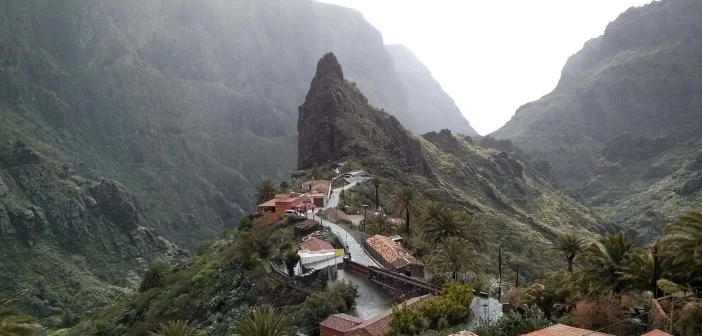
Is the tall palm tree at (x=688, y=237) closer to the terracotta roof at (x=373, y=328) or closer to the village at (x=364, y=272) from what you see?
the village at (x=364, y=272)

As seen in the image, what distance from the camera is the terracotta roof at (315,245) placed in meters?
51.3

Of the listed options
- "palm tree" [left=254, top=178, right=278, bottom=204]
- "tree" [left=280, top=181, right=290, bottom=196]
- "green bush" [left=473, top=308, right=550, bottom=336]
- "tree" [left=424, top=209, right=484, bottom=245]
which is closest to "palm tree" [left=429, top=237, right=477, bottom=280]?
"tree" [left=424, top=209, right=484, bottom=245]

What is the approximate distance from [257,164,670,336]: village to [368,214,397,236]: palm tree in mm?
333

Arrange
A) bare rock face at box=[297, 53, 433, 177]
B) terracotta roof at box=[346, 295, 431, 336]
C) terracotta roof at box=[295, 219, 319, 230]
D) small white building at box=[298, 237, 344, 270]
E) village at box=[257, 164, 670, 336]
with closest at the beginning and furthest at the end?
terracotta roof at box=[346, 295, 431, 336]
village at box=[257, 164, 670, 336]
small white building at box=[298, 237, 344, 270]
terracotta roof at box=[295, 219, 319, 230]
bare rock face at box=[297, 53, 433, 177]

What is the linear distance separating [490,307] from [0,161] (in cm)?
13736

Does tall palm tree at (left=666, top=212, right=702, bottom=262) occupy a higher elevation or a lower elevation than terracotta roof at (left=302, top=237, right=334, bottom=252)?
lower

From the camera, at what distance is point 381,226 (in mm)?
61781

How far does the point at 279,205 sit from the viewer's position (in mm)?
74875

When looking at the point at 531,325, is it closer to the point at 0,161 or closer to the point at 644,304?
the point at 644,304

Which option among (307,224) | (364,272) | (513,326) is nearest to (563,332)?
(513,326)

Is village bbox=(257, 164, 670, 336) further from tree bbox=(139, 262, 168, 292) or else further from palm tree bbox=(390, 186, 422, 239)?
tree bbox=(139, 262, 168, 292)

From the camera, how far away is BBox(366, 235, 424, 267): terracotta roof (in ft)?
156

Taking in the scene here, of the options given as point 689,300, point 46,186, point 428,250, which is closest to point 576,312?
point 689,300

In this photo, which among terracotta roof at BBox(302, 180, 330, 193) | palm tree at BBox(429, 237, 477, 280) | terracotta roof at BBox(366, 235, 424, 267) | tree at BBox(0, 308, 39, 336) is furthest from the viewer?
terracotta roof at BBox(302, 180, 330, 193)
